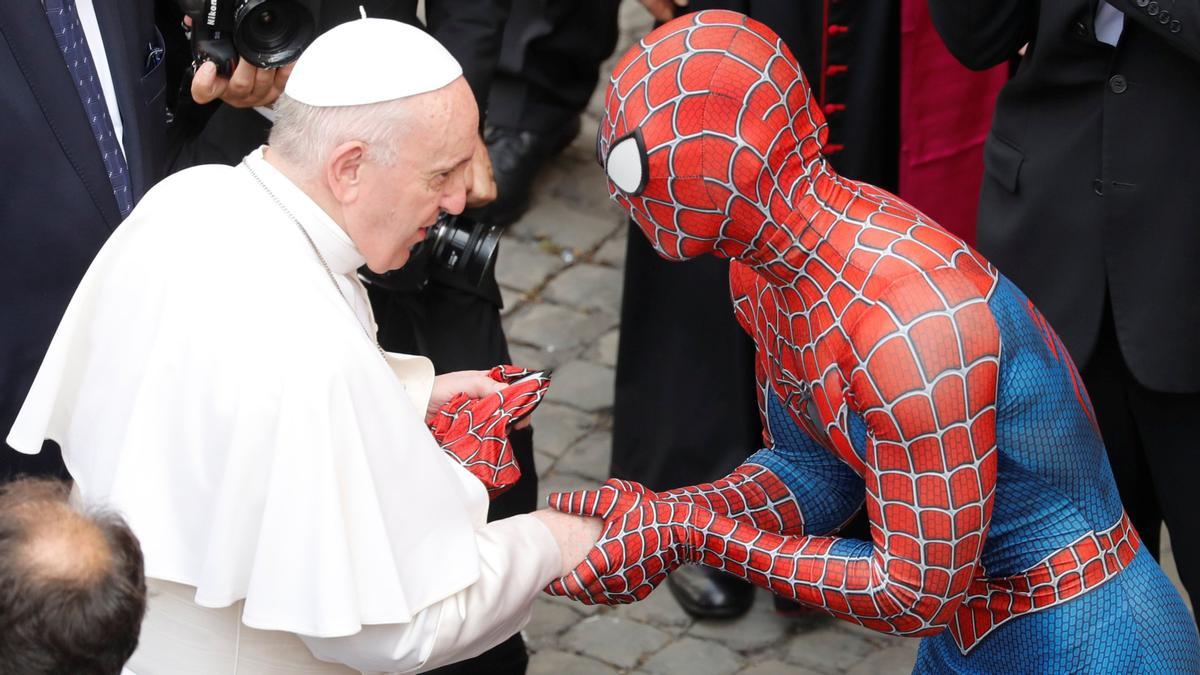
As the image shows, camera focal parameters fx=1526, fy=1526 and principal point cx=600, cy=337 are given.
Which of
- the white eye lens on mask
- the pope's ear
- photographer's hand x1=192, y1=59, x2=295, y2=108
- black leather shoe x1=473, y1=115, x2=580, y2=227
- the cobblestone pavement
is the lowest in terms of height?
the cobblestone pavement

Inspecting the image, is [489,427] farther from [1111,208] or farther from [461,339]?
[1111,208]

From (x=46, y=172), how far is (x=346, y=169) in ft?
3.63

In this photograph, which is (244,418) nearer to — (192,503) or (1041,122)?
(192,503)

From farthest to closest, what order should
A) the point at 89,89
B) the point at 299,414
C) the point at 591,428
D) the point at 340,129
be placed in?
1. the point at 591,428
2. the point at 89,89
3. the point at 340,129
4. the point at 299,414

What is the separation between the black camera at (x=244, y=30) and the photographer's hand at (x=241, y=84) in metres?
0.02

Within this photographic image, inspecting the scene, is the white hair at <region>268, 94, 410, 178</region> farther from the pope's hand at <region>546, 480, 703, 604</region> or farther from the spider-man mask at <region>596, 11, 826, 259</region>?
the pope's hand at <region>546, 480, 703, 604</region>

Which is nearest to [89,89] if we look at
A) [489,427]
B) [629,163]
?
[489,427]

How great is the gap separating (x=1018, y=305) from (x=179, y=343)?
1.36 meters

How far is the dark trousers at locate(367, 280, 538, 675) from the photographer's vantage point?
3857 mm

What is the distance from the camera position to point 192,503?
2529 mm

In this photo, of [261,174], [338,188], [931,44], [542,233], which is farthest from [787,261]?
[542,233]

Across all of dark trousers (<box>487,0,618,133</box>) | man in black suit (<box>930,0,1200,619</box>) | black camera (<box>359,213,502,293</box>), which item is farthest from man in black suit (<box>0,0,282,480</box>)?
dark trousers (<box>487,0,618,133</box>)

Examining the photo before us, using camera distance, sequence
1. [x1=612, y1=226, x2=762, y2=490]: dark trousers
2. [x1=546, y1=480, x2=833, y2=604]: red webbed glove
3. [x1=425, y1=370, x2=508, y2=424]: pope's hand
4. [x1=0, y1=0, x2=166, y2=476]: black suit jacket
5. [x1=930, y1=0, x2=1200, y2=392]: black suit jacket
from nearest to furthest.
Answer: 1. [x1=546, y1=480, x2=833, y2=604]: red webbed glove
2. [x1=425, y1=370, x2=508, y2=424]: pope's hand
3. [x1=930, y1=0, x2=1200, y2=392]: black suit jacket
4. [x1=0, y1=0, x2=166, y2=476]: black suit jacket
5. [x1=612, y1=226, x2=762, y2=490]: dark trousers

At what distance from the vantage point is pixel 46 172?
11.0 feet
